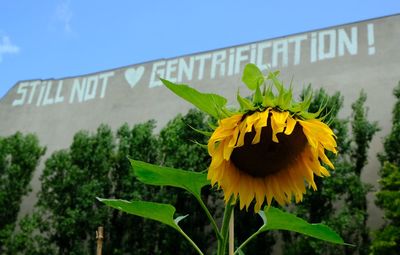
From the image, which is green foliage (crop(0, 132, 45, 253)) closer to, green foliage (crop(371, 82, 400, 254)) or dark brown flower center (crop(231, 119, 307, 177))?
green foliage (crop(371, 82, 400, 254))

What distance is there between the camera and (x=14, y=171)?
12984mm

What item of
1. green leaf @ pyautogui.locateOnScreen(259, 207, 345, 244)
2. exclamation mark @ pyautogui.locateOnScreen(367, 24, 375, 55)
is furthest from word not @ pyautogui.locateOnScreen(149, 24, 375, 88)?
green leaf @ pyautogui.locateOnScreen(259, 207, 345, 244)

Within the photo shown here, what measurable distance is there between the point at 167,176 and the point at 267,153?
0.78ft

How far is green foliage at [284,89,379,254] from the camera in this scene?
10.1 meters

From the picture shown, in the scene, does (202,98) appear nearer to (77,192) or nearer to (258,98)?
(258,98)

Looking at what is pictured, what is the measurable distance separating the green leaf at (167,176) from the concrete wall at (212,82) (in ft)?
32.6

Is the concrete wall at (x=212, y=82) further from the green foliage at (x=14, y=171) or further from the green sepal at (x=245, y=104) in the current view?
the green sepal at (x=245, y=104)

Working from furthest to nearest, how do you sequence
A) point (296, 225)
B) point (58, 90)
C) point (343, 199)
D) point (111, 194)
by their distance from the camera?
1. point (58, 90)
2. point (111, 194)
3. point (343, 199)
4. point (296, 225)

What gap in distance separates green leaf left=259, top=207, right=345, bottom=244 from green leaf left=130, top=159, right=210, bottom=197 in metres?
0.16

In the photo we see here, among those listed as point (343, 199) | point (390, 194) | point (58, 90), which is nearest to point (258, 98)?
point (390, 194)

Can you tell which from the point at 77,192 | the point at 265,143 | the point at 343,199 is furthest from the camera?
the point at 77,192

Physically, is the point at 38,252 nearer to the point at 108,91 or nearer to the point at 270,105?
the point at 108,91

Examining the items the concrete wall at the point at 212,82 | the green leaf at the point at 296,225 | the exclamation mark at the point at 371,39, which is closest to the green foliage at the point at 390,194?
the concrete wall at the point at 212,82

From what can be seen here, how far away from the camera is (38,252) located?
1210 centimetres
